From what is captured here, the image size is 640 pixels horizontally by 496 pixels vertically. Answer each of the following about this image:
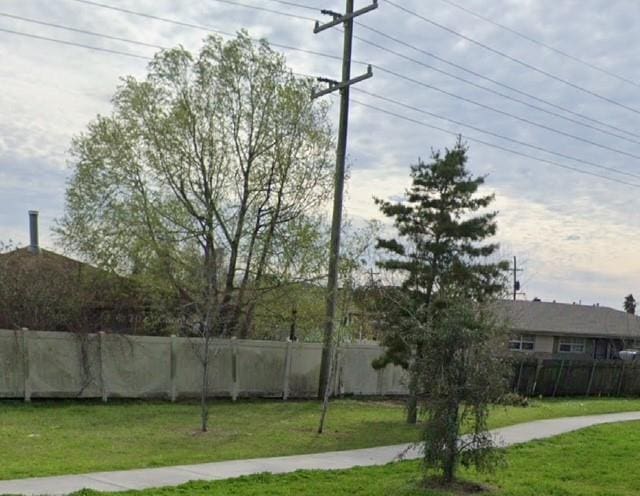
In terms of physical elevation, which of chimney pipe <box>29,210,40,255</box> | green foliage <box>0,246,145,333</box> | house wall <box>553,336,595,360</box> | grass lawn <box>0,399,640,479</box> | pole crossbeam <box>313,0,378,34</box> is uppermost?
pole crossbeam <box>313,0,378,34</box>

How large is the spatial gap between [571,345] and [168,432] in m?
39.0

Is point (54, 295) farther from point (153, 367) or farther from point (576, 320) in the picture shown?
point (576, 320)

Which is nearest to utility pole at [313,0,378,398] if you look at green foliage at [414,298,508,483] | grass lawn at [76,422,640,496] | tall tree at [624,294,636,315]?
grass lawn at [76,422,640,496]

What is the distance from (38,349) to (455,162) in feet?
36.6

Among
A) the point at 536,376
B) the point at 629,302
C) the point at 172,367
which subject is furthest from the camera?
the point at 629,302

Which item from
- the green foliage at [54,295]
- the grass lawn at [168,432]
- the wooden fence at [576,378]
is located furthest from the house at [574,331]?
the green foliage at [54,295]

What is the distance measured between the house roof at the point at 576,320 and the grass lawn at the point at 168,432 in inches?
1020

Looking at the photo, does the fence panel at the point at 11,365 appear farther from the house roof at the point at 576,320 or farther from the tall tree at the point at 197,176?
the house roof at the point at 576,320

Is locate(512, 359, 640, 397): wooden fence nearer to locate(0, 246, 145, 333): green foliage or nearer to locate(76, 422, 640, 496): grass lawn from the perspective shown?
locate(0, 246, 145, 333): green foliage

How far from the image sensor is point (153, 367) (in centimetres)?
1973

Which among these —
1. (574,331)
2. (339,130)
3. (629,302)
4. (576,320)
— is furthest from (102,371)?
(629,302)

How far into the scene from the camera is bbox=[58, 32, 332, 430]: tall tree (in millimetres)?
22406

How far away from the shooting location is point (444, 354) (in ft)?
32.0

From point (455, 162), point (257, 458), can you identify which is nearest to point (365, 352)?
point (455, 162)
